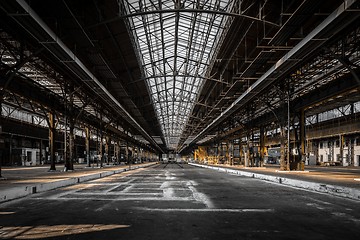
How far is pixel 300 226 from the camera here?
683 cm

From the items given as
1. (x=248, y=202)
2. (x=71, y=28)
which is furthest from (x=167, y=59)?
(x=248, y=202)

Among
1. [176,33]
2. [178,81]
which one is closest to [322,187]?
[176,33]

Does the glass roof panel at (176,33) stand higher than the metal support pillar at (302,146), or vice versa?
the glass roof panel at (176,33)

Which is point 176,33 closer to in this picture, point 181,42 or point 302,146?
point 181,42

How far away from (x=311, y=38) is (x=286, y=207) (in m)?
7.07

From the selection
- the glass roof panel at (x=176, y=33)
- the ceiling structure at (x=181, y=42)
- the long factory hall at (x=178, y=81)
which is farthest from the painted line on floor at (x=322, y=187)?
the glass roof panel at (x=176, y=33)

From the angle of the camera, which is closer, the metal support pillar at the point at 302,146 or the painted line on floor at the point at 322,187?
the painted line on floor at the point at 322,187

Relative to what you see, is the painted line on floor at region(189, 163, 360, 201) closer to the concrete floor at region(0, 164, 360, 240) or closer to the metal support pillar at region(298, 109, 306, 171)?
the concrete floor at region(0, 164, 360, 240)

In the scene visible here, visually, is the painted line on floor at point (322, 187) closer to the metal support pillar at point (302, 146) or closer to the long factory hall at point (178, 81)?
the long factory hall at point (178, 81)

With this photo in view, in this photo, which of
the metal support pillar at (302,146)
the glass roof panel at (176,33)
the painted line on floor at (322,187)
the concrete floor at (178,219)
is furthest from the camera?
the metal support pillar at (302,146)

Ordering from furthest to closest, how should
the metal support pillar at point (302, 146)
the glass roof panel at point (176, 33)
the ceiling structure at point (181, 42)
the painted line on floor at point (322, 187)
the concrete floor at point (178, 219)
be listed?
the metal support pillar at point (302, 146)
the glass roof panel at point (176, 33)
the ceiling structure at point (181, 42)
the painted line on floor at point (322, 187)
the concrete floor at point (178, 219)

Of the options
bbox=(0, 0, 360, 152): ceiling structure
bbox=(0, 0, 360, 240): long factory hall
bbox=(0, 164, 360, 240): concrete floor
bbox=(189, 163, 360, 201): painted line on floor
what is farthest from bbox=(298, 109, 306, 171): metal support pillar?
bbox=(0, 164, 360, 240): concrete floor

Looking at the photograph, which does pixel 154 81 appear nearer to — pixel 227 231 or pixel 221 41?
pixel 221 41

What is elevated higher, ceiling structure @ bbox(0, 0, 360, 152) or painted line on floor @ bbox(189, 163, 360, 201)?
ceiling structure @ bbox(0, 0, 360, 152)
